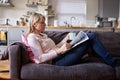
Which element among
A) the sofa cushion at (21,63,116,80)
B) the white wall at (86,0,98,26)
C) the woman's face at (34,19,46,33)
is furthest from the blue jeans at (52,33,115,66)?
the white wall at (86,0,98,26)

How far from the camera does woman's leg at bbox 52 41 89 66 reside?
212cm

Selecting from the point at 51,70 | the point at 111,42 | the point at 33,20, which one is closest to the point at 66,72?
the point at 51,70

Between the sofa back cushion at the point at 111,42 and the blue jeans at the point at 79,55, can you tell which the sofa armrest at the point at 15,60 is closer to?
the blue jeans at the point at 79,55

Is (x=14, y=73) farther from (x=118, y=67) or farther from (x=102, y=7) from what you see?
(x=102, y=7)

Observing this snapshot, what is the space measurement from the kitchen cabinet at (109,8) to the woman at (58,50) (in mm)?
3441

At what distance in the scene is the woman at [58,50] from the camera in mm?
2130

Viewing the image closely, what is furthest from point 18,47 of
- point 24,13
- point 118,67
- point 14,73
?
point 24,13

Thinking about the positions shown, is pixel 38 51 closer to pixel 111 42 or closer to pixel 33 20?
pixel 33 20

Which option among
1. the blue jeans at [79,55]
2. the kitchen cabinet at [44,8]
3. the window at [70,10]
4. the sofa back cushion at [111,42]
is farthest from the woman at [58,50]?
the window at [70,10]

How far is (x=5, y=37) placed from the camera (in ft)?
15.3

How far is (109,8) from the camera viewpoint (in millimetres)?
5508

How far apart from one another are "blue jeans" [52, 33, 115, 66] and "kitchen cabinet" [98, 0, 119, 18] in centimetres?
345

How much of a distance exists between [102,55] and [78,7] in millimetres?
3496

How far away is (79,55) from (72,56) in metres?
0.08
